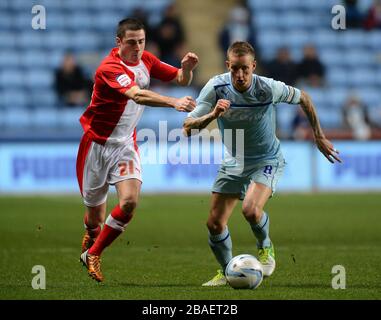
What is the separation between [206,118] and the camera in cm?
753

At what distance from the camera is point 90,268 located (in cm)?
825

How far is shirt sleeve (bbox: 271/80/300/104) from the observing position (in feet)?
27.0

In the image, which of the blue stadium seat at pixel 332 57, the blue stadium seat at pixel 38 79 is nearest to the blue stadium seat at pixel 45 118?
the blue stadium seat at pixel 38 79

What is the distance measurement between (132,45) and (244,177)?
1509 mm

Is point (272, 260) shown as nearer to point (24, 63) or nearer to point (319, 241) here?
point (319, 241)

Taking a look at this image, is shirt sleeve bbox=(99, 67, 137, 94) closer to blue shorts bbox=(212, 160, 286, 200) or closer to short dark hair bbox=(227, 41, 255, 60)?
short dark hair bbox=(227, 41, 255, 60)

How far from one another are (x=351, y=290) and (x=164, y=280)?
173 cm

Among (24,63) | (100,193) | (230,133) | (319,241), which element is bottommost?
(319,241)

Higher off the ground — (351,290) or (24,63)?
(24,63)

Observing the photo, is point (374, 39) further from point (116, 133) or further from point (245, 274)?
point (245, 274)

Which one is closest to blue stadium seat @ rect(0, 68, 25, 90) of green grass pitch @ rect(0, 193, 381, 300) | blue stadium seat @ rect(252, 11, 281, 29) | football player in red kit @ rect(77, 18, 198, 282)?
green grass pitch @ rect(0, 193, 381, 300)

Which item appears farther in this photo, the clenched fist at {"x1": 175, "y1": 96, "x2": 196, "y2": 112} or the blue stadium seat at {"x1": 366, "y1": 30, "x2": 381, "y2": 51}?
the blue stadium seat at {"x1": 366, "y1": 30, "x2": 381, "y2": 51}

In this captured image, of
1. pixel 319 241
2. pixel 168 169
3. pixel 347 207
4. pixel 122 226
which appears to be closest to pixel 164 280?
pixel 122 226

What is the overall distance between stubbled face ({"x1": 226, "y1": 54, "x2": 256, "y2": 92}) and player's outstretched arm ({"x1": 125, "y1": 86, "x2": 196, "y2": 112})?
598 millimetres
